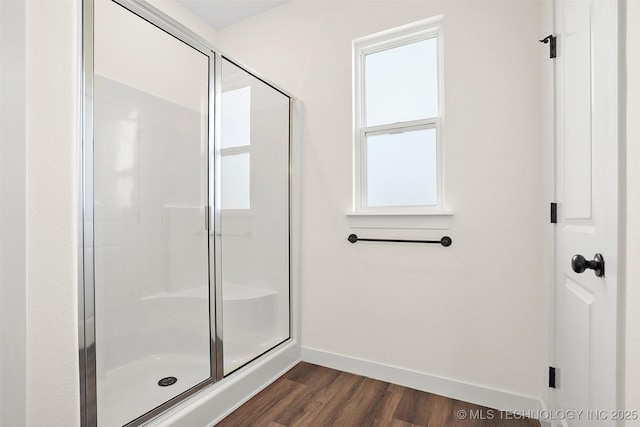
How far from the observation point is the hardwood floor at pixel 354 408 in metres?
1.59

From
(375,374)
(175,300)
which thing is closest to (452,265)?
(375,374)

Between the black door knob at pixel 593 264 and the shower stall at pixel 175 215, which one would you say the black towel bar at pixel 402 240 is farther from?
the black door knob at pixel 593 264

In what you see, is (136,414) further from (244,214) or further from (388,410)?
(388,410)

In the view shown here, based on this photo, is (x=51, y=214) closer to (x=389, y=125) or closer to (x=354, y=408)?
(x=354, y=408)

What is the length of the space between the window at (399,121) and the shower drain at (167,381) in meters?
1.43

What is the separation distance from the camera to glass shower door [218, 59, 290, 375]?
5.85ft

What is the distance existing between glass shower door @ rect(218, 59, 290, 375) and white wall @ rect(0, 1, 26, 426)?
0.95 m

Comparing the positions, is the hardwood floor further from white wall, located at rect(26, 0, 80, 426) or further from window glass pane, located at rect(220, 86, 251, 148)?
window glass pane, located at rect(220, 86, 251, 148)

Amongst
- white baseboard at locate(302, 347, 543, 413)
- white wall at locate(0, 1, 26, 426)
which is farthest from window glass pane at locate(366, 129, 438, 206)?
white wall at locate(0, 1, 26, 426)

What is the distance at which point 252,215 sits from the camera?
6.45ft

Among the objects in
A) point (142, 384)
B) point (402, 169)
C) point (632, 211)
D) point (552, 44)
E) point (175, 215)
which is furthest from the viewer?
point (402, 169)

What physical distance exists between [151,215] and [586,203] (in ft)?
6.65

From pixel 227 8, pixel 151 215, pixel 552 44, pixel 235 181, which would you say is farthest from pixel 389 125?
pixel 227 8

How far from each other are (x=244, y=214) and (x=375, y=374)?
1321mm
